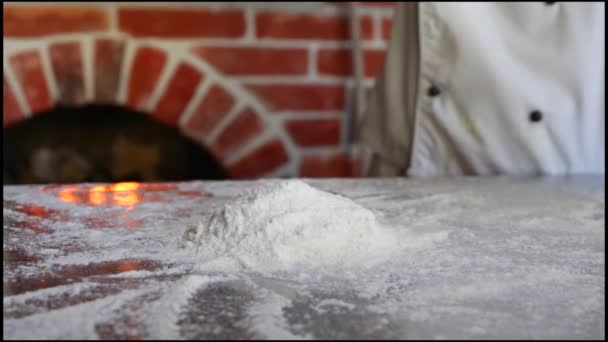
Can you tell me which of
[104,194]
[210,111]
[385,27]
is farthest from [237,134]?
[104,194]

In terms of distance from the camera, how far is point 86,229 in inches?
24.4

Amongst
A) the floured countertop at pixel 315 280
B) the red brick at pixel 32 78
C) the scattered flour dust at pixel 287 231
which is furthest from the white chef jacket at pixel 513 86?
the red brick at pixel 32 78

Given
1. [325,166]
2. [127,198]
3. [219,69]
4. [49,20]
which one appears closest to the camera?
[127,198]

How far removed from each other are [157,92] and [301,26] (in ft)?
1.02

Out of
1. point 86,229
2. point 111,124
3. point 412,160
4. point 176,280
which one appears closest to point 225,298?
point 176,280

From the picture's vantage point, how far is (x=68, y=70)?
1.38 meters

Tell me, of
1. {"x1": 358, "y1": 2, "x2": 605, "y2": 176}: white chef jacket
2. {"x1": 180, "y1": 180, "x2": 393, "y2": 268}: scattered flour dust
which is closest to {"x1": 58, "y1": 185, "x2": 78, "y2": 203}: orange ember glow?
{"x1": 180, "y1": 180, "x2": 393, "y2": 268}: scattered flour dust

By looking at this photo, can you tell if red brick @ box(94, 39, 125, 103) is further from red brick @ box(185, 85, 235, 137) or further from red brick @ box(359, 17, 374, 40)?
red brick @ box(359, 17, 374, 40)

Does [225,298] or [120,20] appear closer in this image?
[225,298]

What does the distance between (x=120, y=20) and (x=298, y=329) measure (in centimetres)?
113

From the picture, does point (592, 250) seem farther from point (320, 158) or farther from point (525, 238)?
point (320, 158)

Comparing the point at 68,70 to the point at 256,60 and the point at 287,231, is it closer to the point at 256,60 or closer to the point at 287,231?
the point at 256,60

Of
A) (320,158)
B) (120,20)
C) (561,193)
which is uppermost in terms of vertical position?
(120,20)

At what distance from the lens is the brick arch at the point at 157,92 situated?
1361 mm
